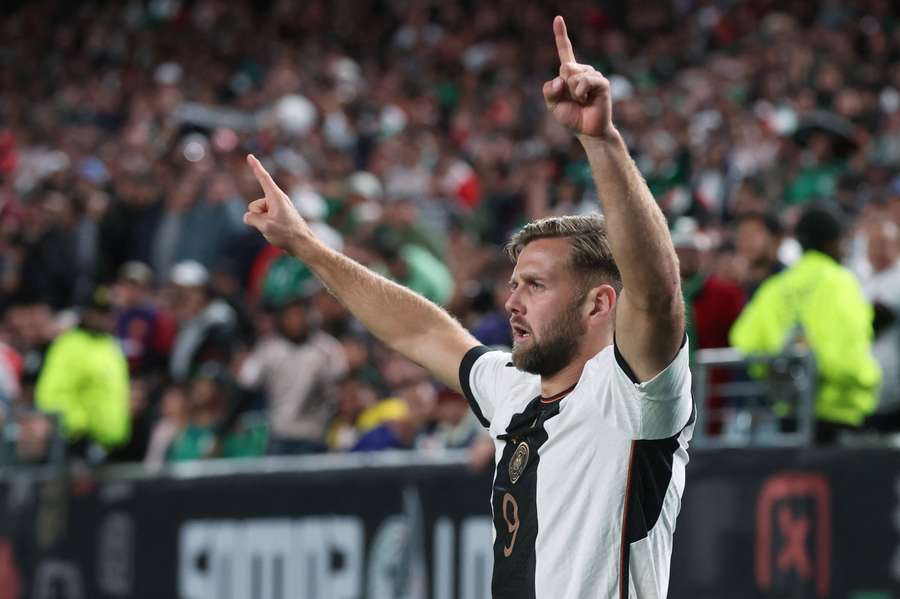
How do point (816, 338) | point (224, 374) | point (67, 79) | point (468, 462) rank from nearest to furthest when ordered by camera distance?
1. point (816, 338)
2. point (468, 462)
3. point (224, 374)
4. point (67, 79)

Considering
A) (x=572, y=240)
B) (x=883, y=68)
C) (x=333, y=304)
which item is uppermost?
(x=883, y=68)

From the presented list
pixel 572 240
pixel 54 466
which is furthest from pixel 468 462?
pixel 572 240

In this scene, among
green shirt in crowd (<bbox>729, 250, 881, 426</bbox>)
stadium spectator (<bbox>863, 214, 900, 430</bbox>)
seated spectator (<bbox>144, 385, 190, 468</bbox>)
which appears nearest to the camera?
green shirt in crowd (<bbox>729, 250, 881, 426</bbox>)

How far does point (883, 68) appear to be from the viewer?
1432 cm

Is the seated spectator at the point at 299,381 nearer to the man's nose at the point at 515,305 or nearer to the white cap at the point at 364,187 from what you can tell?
the white cap at the point at 364,187

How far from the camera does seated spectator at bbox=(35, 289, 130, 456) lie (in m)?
12.7

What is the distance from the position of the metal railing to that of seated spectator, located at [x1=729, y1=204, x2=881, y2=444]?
0.40ft

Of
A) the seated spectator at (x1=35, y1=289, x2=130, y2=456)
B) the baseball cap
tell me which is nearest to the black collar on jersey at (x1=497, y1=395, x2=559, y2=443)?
the seated spectator at (x1=35, y1=289, x2=130, y2=456)

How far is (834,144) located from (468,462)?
391cm

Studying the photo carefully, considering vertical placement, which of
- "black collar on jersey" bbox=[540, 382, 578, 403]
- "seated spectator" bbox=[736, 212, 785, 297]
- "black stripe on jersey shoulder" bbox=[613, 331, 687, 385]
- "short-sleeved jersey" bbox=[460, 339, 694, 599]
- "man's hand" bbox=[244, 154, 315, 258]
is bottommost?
"short-sleeved jersey" bbox=[460, 339, 694, 599]

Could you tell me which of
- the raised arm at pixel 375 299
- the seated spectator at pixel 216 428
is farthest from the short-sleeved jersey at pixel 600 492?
the seated spectator at pixel 216 428

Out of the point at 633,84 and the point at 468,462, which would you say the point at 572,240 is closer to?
the point at 468,462

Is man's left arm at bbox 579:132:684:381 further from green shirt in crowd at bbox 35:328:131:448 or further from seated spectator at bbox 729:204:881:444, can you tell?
green shirt in crowd at bbox 35:328:131:448

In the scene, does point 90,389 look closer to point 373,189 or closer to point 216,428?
point 216,428
